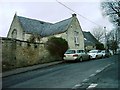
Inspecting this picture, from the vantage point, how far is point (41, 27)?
157 feet

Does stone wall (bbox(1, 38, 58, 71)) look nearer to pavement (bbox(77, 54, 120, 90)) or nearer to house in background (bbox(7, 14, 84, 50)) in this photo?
pavement (bbox(77, 54, 120, 90))

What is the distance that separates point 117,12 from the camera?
55.3m

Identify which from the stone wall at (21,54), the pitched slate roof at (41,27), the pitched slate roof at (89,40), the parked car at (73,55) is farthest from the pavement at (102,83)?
the pitched slate roof at (89,40)

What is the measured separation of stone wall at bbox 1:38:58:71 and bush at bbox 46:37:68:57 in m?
0.89

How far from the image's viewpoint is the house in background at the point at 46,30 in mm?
41094

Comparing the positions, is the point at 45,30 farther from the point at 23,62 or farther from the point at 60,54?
the point at 23,62

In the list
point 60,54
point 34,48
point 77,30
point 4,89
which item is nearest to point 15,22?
point 77,30

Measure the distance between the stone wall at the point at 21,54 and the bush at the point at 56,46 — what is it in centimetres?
89

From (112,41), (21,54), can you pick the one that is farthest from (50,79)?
(112,41)

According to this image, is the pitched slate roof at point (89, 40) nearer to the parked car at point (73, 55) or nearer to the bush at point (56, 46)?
the bush at point (56, 46)

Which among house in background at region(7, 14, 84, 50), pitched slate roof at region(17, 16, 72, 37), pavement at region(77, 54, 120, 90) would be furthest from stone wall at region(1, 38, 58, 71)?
pitched slate roof at region(17, 16, 72, 37)

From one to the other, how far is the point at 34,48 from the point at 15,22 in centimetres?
2243

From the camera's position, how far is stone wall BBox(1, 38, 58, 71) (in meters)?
20.3

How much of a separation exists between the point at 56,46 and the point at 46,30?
59.1 ft
